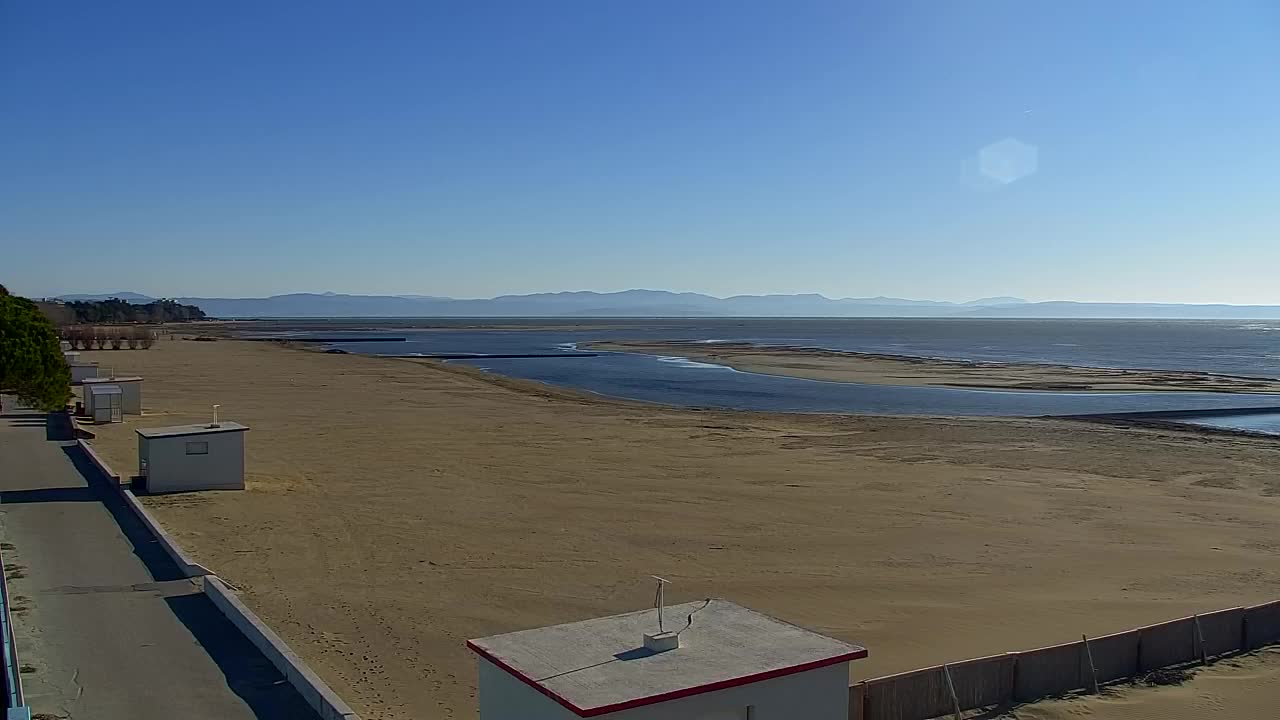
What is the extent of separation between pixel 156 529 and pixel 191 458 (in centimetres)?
518

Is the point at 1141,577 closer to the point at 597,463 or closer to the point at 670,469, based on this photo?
the point at 670,469

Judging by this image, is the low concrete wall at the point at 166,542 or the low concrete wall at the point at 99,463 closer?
the low concrete wall at the point at 166,542

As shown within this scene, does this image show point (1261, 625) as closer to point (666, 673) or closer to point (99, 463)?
point (666, 673)

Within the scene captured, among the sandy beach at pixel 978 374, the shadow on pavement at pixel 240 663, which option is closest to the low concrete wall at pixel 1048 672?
the shadow on pavement at pixel 240 663

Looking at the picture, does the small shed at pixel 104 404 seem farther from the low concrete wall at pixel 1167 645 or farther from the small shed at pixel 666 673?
the low concrete wall at pixel 1167 645

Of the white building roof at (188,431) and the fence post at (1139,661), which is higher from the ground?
the white building roof at (188,431)

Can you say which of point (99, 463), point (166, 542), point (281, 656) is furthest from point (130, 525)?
point (281, 656)

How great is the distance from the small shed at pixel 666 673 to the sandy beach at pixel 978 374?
6054 centimetres

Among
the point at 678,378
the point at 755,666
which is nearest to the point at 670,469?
the point at 755,666

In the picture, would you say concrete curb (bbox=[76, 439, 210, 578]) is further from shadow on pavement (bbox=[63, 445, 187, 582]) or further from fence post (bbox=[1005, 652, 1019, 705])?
fence post (bbox=[1005, 652, 1019, 705])

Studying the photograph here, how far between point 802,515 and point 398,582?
9.95 meters

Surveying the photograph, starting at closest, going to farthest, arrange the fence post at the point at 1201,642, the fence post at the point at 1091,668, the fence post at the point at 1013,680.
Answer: the fence post at the point at 1013,680 → the fence post at the point at 1091,668 → the fence post at the point at 1201,642

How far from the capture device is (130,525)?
19359mm

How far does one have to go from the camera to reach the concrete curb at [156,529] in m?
15.9
